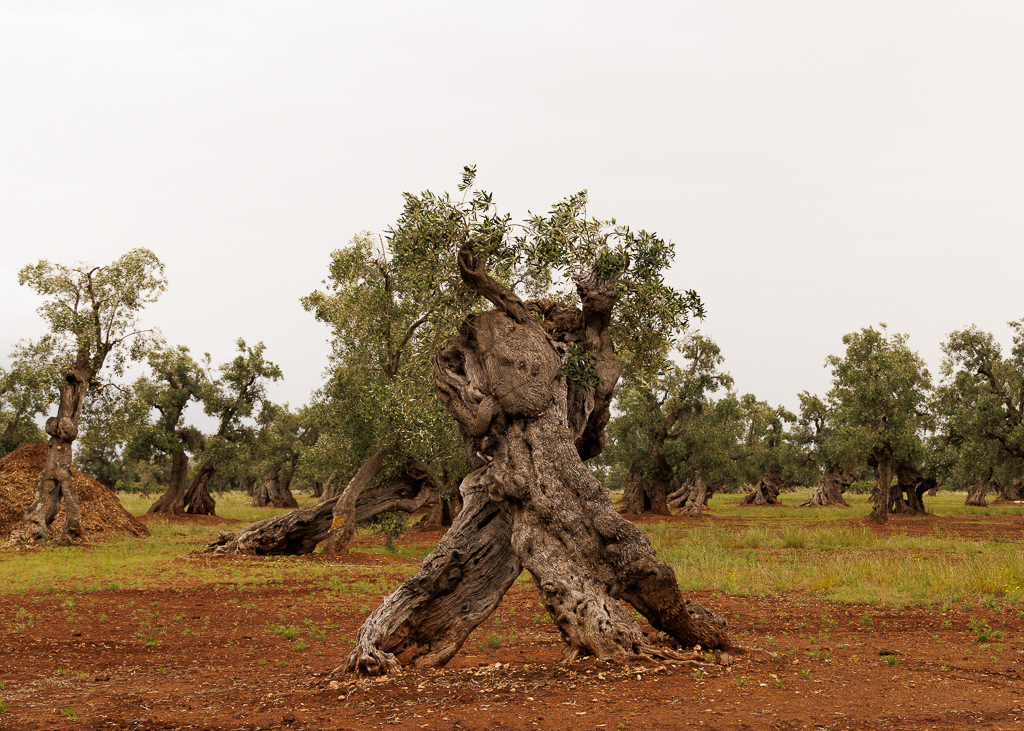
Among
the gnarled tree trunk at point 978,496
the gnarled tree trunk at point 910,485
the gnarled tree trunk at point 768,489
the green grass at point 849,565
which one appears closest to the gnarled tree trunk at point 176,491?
the green grass at point 849,565

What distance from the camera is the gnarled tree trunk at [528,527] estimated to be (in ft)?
29.2

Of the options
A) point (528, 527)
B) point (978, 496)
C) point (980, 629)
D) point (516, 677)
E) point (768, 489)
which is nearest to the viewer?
point (516, 677)

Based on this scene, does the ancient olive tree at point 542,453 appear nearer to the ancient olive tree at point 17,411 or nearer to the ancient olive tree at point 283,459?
the ancient olive tree at point 17,411

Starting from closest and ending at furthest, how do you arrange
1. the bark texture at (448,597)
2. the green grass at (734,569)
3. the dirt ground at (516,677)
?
the dirt ground at (516,677)
the bark texture at (448,597)
the green grass at (734,569)

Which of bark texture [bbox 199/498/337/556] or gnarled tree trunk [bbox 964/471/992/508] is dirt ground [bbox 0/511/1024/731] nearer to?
bark texture [bbox 199/498/337/556]

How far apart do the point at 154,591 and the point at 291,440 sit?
42.2 metres

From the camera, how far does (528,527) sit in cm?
933

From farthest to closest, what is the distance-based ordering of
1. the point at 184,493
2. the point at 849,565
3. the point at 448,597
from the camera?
the point at 184,493 < the point at 849,565 < the point at 448,597

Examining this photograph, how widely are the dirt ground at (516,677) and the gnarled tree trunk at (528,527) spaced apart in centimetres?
50

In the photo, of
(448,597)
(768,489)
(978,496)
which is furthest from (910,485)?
(448,597)

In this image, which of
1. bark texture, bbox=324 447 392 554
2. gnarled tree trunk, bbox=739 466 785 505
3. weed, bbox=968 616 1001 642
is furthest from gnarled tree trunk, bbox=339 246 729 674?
gnarled tree trunk, bbox=739 466 785 505

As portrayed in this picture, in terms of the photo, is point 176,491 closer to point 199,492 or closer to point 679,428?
point 199,492

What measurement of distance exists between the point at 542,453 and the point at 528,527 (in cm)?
107

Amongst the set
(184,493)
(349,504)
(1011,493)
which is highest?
(349,504)
